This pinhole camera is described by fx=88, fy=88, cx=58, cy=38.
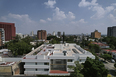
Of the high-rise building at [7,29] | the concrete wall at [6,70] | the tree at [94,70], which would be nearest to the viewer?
the tree at [94,70]

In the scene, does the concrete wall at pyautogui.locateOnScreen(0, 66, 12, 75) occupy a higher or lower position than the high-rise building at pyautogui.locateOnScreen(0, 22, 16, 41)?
lower

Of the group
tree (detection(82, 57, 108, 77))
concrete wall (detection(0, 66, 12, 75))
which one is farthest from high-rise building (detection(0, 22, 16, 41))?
tree (detection(82, 57, 108, 77))

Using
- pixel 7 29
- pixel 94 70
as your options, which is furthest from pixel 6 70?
pixel 7 29

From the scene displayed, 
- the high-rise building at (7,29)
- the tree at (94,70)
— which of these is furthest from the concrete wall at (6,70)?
the high-rise building at (7,29)

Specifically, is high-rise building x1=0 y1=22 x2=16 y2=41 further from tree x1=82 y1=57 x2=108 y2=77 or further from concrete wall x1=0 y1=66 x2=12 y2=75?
tree x1=82 y1=57 x2=108 y2=77

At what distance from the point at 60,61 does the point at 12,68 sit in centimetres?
875

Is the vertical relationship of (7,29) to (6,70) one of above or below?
above

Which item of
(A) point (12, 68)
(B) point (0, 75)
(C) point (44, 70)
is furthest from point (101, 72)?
(B) point (0, 75)

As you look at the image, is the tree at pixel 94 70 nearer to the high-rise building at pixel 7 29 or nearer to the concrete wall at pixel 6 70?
the concrete wall at pixel 6 70

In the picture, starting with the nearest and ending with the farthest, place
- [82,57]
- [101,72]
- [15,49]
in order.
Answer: [101,72] < [82,57] < [15,49]

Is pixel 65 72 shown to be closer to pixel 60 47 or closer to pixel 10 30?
pixel 60 47

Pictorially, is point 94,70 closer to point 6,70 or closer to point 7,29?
point 6,70

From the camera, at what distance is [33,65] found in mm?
16328

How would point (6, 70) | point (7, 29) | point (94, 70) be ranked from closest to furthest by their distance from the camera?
1. point (94, 70)
2. point (6, 70)
3. point (7, 29)
